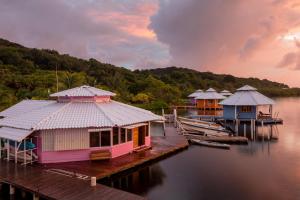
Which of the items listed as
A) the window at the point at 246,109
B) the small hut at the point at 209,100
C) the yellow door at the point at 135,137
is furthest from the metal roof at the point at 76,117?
the small hut at the point at 209,100

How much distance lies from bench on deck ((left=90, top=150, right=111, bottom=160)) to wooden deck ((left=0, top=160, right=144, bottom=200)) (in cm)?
294

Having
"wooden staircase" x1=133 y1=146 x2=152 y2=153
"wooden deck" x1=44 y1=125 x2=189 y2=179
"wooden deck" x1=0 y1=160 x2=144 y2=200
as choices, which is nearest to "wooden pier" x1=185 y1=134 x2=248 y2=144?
"wooden deck" x1=44 y1=125 x2=189 y2=179

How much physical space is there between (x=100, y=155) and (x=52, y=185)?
14.9ft

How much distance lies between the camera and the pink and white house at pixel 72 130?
54.6 feet

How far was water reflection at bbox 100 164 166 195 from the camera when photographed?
48.7ft

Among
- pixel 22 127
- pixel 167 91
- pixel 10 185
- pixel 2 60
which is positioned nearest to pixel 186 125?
pixel 22 127

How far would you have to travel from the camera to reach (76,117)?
17.5 meters

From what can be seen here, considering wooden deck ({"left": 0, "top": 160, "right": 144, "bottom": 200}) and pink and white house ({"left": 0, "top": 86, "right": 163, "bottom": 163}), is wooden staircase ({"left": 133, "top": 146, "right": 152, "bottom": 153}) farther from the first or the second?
wooden deck ({"left": 0, "top": 160, "right": 144, "bottom": 200})

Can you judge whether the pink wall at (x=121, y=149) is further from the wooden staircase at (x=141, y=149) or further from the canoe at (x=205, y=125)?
the canoe at (x=205, y=125)

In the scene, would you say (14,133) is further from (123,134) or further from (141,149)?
(141,149)

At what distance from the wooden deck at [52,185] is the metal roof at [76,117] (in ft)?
8.10

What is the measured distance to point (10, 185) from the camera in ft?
45.1

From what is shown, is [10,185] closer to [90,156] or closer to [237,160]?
[90,156]

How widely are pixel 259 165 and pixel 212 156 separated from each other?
11.4ft
